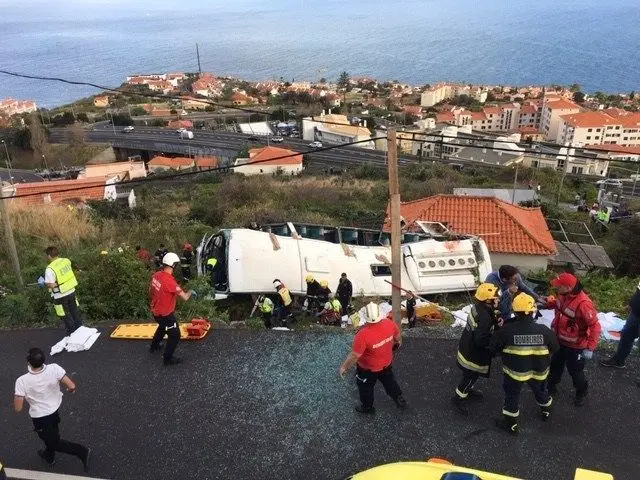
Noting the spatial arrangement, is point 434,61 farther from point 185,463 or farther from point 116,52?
point 185,463

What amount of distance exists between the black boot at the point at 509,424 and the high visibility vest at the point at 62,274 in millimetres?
5552

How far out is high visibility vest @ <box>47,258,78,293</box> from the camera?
630 cm

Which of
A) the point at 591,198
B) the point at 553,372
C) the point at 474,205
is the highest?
the point at 553,372

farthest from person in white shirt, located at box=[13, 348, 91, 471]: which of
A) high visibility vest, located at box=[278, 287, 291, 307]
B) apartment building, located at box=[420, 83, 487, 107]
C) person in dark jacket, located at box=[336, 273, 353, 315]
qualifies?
apartment building, located at box=[420, 83, 487, 107]

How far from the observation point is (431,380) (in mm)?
5590

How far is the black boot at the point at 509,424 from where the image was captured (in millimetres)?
4703

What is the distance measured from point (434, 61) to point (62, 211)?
6525 inches

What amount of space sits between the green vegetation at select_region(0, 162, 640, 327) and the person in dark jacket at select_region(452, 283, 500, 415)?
425 cm

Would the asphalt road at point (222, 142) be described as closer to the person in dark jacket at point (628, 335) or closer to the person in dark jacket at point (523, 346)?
the person in dark jacket at point (628, 335)

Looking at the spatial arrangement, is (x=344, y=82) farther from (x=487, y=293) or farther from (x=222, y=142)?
(x=487, y=293)

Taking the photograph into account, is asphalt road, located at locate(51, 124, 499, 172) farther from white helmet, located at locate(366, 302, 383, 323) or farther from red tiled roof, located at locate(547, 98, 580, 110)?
red tiled roof, located at locate(547, 98, 580, 110)

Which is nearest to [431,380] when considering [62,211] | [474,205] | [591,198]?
[62,211]

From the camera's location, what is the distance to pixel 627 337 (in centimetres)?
552

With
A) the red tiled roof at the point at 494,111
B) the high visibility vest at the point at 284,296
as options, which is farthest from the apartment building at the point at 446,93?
the high visibility vest at the point at 284,296
